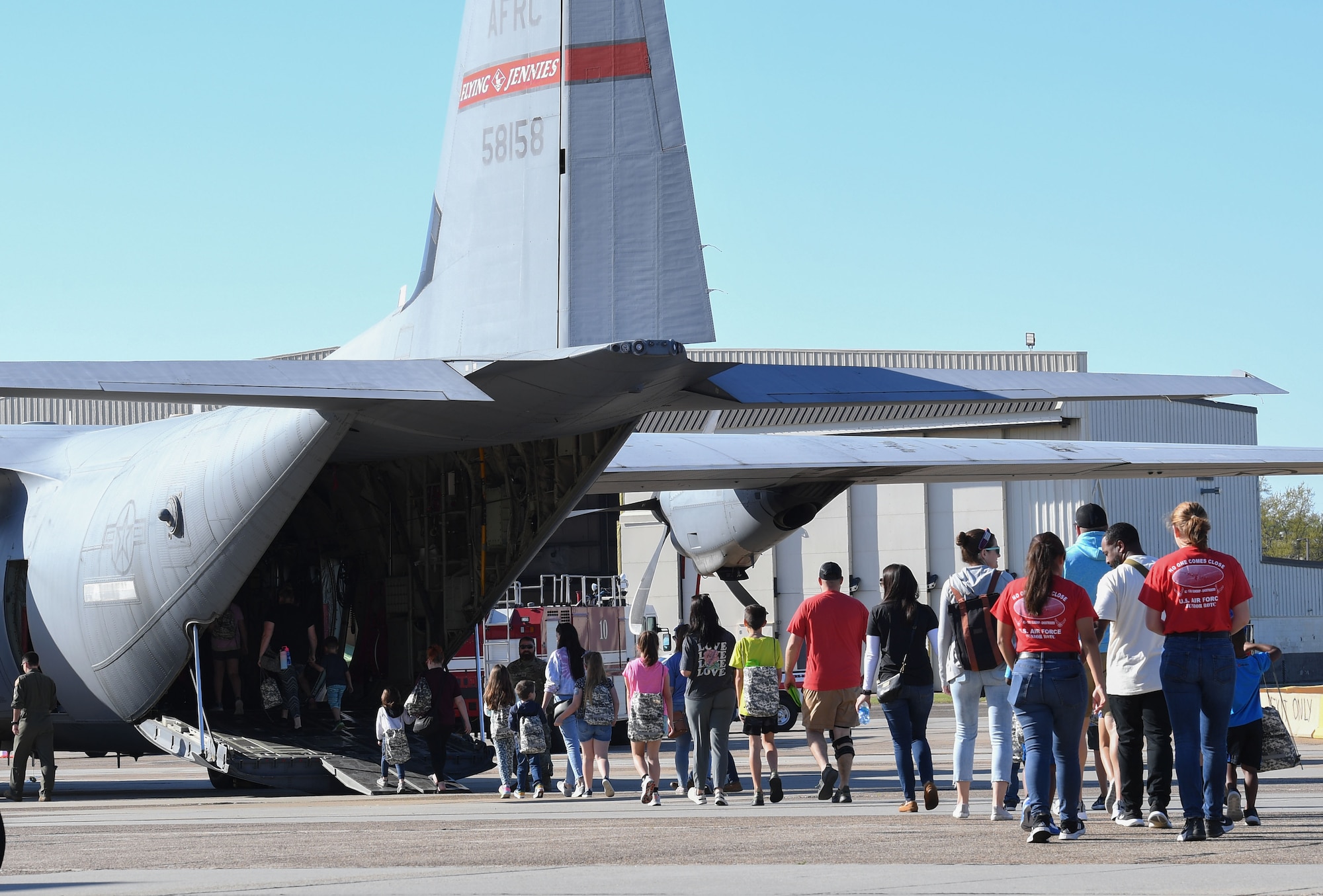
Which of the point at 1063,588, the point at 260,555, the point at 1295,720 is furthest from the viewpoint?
the point at 1295,720

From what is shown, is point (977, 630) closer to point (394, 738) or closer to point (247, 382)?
point (247, 382)

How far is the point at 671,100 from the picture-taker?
10.1m

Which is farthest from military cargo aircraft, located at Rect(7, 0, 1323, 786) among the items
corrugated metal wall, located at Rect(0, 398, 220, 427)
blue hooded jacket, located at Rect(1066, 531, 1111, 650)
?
corrugated metal wall, located at Rect(0, 398, 220, 427)

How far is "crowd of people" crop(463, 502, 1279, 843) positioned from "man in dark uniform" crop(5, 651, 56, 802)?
3953 millimetres

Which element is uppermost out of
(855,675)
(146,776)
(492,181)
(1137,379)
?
(492,181)

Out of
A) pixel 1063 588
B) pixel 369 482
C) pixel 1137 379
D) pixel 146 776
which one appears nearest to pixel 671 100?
pixel 1137 379

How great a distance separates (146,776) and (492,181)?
892cm

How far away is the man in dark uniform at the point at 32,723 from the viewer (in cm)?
1288

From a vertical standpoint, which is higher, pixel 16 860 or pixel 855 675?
pixel 855 675

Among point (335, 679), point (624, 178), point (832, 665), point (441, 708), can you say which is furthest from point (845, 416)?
point (624, 178)

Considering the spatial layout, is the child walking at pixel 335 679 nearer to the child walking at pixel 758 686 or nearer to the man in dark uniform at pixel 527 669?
the man in dark uniform at pixel 527 669

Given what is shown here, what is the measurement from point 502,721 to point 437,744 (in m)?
0.75

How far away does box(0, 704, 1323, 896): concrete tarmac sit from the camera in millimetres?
6090

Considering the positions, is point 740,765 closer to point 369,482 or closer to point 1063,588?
point 369,482
